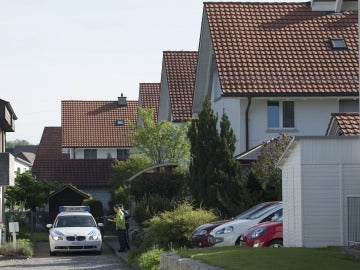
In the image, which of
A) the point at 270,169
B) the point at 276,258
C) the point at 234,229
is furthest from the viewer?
the point at 270,169

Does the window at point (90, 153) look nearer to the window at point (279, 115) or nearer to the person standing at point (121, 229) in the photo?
the window at point (279, 115)

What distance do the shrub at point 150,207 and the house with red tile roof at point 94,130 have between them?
38.2m

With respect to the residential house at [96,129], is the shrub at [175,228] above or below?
below

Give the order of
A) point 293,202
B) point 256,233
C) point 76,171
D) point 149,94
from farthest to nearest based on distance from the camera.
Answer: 1. point 149,94
2. point 76,171
3. point 256,233
4. point 293,202

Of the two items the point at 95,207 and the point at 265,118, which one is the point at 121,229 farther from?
the point at 95,207

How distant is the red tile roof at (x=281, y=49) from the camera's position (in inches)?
1443

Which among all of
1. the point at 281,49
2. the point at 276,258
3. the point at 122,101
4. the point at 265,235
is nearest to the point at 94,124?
the point at 122,101

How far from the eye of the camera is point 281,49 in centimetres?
3884

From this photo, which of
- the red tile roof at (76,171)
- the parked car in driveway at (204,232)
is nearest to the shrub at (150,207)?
the parked car in driveway at (204,232)

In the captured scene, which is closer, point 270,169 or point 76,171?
point 270,169

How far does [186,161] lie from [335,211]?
27.7 m

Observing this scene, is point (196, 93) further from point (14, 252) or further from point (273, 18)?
point (14, 252)

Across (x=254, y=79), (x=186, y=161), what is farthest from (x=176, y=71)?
(x=254, y=79)

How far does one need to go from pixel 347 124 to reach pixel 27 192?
27.5 m
